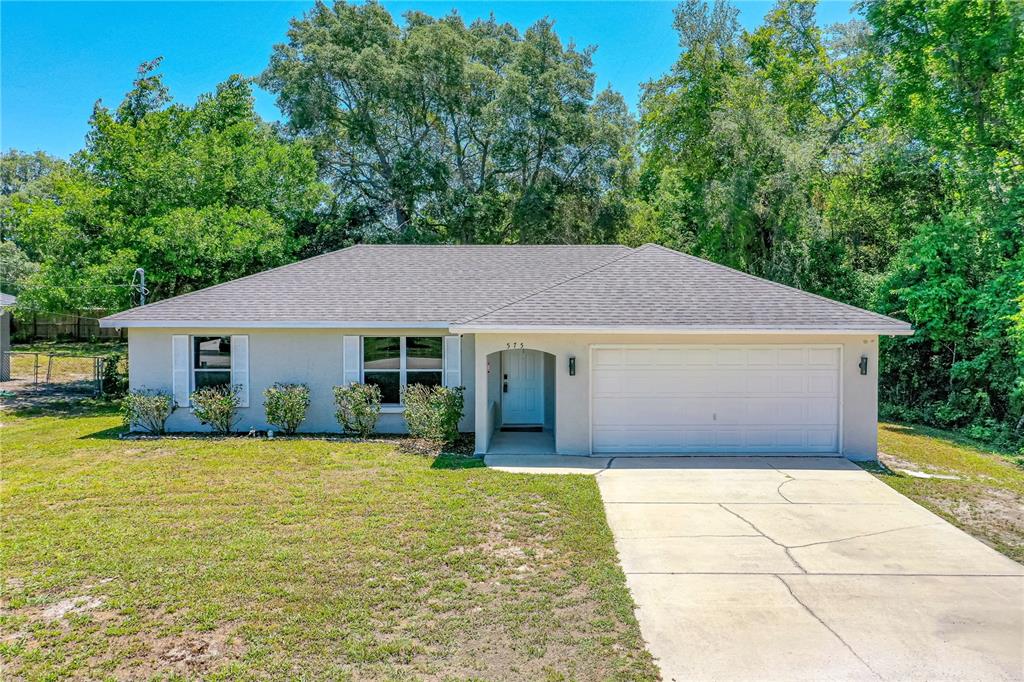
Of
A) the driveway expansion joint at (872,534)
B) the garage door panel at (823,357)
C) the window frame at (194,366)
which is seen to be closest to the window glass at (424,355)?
the window frame at (194,366)

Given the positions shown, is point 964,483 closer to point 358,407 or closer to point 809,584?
point 809,584

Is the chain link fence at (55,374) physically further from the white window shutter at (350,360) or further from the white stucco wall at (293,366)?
the white window shutter at (350,360)

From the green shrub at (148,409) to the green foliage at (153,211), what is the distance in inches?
219

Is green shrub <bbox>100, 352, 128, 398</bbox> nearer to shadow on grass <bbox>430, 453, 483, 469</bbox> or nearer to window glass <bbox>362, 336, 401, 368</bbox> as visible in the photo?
window glass <bbox>362, 336, 401, 368</bbox>

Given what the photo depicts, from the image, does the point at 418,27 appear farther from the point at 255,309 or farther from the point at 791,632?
the point at 791,632

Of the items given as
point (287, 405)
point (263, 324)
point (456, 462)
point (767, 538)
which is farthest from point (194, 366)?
point (767, 538)

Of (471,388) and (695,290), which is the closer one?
(695,290)

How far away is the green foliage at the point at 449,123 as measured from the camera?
2717 centimetres

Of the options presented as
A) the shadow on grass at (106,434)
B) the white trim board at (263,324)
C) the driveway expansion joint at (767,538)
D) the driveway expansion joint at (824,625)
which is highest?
the white trim board at (263,324)

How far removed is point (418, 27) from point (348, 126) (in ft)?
19.9

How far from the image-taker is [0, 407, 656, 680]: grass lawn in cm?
451

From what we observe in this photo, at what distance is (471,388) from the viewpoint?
12852 mm

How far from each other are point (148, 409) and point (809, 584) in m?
12.2

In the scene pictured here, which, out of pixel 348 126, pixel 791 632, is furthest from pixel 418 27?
pixel 791 632
